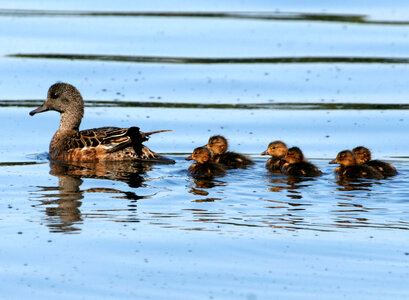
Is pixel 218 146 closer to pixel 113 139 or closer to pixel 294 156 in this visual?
pixel 294 156

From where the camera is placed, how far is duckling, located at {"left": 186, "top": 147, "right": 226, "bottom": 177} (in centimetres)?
1130

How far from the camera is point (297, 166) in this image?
11234 millimetres

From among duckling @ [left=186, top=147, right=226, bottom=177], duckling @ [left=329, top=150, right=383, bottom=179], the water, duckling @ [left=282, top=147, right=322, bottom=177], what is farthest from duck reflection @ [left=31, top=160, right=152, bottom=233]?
duckling @ [left=329, top=150, right=383, bottom=179]

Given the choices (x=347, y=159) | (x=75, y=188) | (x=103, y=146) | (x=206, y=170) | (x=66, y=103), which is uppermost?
(x=66, y=103)

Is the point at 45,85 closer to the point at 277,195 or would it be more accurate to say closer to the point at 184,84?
the point at 184,84

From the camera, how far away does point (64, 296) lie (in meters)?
7.17

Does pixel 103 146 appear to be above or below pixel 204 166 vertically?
above

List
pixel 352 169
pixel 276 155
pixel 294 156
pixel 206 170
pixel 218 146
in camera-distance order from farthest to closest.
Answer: pixel 218 146, pixel 276 155, pixel 294 156, pixel 206 170, pixel 352 169

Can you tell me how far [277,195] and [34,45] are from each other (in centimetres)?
1031

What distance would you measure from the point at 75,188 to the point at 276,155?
2.63 m

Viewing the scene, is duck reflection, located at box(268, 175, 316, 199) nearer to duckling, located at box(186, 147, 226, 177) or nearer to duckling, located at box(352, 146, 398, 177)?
duckling, located at box(186, 147, 226, 177)

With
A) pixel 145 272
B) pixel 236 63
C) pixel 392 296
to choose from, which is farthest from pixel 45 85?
pixel 392 296

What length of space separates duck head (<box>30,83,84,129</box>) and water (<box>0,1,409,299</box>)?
0.43 meters

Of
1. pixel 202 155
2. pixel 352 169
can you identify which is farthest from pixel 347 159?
pixel 202 155
